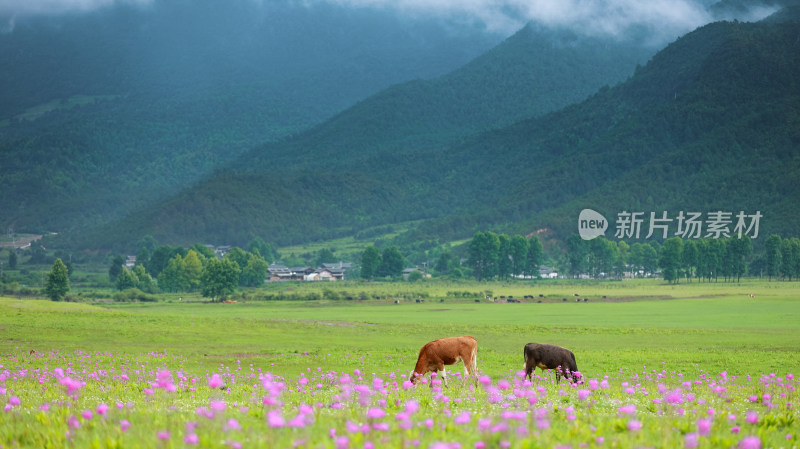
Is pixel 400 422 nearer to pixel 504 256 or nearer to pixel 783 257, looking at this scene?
pixel 783 257

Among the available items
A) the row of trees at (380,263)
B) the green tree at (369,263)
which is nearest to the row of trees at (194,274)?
the green tree at (369,263)

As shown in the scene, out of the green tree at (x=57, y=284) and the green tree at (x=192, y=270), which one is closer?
the green tree at (x=57, y=284)

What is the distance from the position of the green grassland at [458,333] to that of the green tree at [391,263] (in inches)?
2919

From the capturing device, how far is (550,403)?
13688mm

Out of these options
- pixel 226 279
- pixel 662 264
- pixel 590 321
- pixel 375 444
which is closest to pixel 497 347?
pixel 590 321

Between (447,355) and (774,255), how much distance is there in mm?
134286

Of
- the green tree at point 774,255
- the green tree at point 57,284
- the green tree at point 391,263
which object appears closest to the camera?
the green tree at point 57,284

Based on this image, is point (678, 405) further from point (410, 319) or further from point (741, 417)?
point (410, 319)

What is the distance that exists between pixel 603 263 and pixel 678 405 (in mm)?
160355

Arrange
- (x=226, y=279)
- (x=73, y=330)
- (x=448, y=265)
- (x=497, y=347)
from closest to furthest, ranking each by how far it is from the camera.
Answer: (x=497, y=347) → (x=73, y=330) → (x=226, y=279) → (x=448, y=265)

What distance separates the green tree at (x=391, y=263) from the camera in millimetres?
166875

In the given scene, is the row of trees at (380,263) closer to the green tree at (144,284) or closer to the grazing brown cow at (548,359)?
the green tree at (144,284)

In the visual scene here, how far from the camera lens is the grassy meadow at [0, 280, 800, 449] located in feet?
32.5

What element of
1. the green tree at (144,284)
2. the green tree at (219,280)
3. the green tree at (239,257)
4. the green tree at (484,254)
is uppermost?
the green tree at (484,254)
